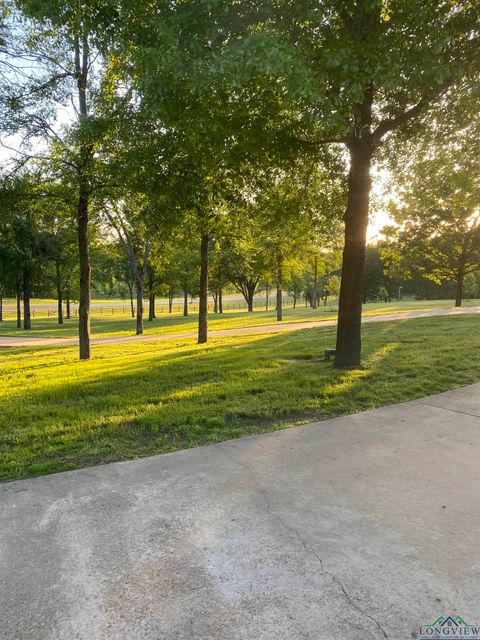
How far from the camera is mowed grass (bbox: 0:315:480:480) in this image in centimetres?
425

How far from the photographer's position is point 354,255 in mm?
7664

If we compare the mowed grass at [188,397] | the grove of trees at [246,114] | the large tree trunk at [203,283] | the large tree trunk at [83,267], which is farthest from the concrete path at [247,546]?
the large tree trunk at [203,283]

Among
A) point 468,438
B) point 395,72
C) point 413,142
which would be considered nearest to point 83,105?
point 413,142

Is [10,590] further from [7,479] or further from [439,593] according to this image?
[439,593]

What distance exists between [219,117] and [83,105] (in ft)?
21.4

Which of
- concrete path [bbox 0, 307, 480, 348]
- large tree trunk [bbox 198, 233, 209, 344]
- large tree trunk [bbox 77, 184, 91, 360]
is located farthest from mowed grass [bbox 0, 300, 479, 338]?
large tree trunk [bbox 77, 184, 91, 360]

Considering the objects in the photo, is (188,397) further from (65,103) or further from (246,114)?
(65,103)

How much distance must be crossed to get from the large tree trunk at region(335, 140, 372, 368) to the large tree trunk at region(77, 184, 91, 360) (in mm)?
6260

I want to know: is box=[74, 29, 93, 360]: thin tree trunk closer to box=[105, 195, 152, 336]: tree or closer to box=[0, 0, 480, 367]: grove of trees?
box=[0, 0, 480, 367]: grove of trees

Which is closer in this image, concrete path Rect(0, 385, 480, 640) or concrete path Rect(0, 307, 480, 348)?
concrete path Rect(0, 385, 480, 640)

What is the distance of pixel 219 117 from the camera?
20.0 feet

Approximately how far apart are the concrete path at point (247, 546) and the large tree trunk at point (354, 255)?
3.84 meters

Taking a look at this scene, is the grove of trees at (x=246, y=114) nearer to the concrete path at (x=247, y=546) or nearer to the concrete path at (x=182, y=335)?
the concrete path at (x=247, y=546)

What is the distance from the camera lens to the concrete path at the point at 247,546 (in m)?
1.96
